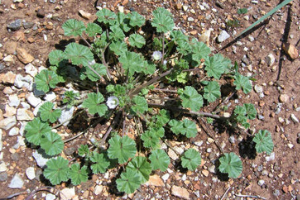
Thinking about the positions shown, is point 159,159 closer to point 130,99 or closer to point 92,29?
point 130,99

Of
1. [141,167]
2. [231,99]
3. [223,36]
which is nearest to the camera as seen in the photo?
[141,167]

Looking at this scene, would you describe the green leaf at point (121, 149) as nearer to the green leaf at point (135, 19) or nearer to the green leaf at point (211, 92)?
the green leaf at point (211, 92)

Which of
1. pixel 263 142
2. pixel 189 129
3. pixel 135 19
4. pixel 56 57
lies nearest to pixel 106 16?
pixel 135 19

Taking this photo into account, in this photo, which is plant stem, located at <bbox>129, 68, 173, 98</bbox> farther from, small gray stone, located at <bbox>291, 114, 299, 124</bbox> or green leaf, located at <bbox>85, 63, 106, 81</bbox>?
small gray stone, located at <bbox>291, 114, 299, 124</bbox>

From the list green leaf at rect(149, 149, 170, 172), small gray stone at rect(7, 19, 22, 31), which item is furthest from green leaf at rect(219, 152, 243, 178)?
small gray stone at rect(7, 19, 22, 31)

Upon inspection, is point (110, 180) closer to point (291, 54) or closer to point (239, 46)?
point (239, 46)

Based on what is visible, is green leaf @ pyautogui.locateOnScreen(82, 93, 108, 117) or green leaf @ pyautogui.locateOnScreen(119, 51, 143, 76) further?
green leaf @ pyautogui.locateOnScreen(119, 51, 143, 76)

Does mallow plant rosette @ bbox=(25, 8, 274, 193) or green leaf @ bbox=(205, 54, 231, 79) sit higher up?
green leaf @ bbox=(205, 54, 231, 79)

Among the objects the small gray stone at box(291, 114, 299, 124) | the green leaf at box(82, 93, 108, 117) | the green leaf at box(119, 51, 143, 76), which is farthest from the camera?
the small gray stone at box(291, 114, 299, 124)
